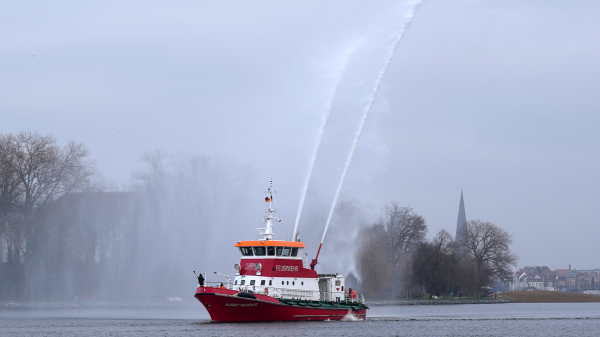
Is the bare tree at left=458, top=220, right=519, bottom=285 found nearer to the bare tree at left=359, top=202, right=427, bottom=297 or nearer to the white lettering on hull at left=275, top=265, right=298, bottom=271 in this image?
the bare tree at left=359, top=202, right=427, bottom=297

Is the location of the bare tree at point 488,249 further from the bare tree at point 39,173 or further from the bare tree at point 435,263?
the bare tree at point 39,173

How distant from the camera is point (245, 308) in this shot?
39688mm

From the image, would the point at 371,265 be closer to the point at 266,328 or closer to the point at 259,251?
the point at 259,251

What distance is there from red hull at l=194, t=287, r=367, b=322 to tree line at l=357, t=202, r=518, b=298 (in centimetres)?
3684

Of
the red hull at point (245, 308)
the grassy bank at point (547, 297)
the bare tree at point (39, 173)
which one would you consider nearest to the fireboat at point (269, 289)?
the red hull at point (245, 308)

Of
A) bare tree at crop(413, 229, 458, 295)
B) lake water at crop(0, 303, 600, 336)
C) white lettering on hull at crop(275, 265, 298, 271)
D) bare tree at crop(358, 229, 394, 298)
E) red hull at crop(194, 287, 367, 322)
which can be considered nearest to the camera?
lake water at crop(0, 303, 600, 336)

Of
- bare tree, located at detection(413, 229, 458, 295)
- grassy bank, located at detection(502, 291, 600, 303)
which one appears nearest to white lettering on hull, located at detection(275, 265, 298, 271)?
bare tree, located at detection(413, 229, 458, 295)

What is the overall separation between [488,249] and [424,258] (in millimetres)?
18291

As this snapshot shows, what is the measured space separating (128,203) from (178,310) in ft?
44.8

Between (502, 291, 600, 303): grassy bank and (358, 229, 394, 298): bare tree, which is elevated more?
(358, 229, 394, 298): bare tree

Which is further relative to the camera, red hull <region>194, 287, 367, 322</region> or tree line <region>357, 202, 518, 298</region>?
tree line <region>357, 202, 518, 298</region>

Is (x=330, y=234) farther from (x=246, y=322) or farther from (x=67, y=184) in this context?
(x=246, y=322)

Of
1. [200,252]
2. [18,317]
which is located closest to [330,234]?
[200,252]

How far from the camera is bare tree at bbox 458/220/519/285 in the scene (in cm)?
11669
